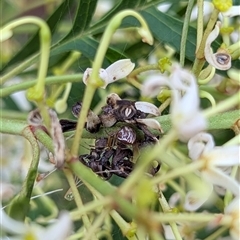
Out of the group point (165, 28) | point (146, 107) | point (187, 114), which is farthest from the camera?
point (165, 28)

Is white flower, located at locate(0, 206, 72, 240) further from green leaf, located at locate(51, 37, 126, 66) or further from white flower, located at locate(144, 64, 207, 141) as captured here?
green leaf, located at locate(51, 37, 126, 66)

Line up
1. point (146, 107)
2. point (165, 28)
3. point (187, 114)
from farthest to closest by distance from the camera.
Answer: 1. point (165, 28)
2. point (146, 107)
3. point (187, 114)

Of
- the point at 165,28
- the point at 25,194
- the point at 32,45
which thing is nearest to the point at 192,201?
the point at 25,194

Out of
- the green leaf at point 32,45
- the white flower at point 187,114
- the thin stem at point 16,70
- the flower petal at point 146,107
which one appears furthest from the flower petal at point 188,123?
the green leaf at point 32,45

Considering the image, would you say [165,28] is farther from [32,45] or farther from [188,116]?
[188,116]

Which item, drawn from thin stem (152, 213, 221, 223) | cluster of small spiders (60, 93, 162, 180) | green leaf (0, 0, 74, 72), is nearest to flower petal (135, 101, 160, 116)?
cluster of small spiders (60, 93, 162, 180)

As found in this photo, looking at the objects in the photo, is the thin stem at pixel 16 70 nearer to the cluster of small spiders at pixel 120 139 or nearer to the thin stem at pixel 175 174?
the cluster of small spiders at pixel 120 139

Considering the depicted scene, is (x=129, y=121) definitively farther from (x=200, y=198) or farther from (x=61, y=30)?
(x=61, y=30)
